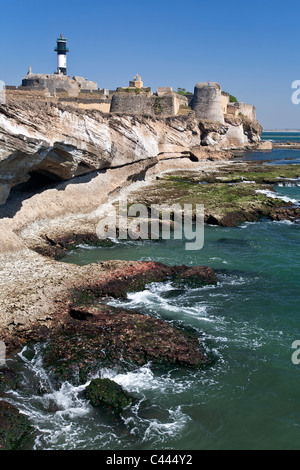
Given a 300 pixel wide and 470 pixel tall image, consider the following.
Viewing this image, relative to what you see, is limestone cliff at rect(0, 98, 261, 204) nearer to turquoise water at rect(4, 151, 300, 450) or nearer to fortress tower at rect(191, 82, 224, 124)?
turquoise water at rect(4, 151, 300, 450)

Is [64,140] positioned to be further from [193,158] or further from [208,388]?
[193,158]

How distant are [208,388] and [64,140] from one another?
12.5 metres

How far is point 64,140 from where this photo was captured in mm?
17172

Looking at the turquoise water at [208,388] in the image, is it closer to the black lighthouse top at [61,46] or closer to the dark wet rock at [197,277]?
the dark wet rock at [197,277]

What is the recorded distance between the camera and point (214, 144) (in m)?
53.0

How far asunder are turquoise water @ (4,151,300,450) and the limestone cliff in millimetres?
6851

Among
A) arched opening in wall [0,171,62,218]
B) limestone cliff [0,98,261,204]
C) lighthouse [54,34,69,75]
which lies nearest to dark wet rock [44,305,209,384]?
limestone cliff [0,98,261,204]

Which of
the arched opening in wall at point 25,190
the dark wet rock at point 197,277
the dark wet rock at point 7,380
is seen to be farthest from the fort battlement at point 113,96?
the dark wet rock at point 7,380

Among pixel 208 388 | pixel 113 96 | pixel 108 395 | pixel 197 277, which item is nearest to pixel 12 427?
pixel 108 395

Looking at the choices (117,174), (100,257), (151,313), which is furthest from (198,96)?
(151,313)

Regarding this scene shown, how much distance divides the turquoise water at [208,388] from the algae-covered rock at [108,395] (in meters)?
0.15

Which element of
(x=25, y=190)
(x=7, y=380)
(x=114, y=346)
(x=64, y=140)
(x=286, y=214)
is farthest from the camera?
(x=286, y=214)

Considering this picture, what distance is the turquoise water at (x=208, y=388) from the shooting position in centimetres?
670

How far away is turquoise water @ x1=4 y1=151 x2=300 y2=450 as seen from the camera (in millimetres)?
6703
